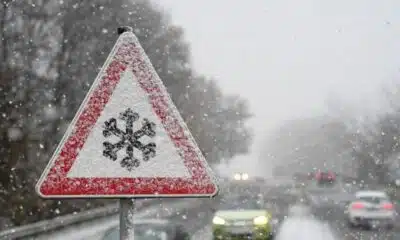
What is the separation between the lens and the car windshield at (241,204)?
65.9 feet

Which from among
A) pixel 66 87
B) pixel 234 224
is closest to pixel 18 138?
pixel 66 87

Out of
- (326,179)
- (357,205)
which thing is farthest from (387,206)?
(326,179)

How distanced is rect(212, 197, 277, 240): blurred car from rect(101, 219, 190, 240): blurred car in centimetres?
687

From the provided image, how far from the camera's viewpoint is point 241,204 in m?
20.3

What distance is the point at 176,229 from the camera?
11859 millimetres

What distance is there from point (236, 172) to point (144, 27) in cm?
1114

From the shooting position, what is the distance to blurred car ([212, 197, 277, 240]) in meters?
18.8

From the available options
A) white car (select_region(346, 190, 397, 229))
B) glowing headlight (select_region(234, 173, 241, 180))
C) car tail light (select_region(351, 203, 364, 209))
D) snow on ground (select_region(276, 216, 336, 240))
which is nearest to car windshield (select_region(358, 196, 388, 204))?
white car (select_region(346, 190, 397, 229))

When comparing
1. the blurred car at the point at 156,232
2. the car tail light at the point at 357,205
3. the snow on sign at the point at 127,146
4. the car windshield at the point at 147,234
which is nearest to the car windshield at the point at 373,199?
the car tail light at the point at 357,205

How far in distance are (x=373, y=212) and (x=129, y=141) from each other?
23700mm

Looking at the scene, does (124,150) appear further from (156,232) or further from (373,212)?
(373,212)

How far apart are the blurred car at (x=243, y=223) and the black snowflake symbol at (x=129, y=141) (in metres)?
15.6

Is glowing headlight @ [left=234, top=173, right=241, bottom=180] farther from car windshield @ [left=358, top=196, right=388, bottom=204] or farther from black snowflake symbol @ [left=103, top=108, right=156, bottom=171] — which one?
black snowflake symbol @ [left=103, top=108, right=156, bottom=171]

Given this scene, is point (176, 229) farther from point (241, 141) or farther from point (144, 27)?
point (241, 141)
